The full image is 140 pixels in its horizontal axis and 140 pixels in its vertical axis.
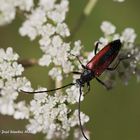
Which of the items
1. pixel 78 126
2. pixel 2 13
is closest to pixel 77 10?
pixel 2 13

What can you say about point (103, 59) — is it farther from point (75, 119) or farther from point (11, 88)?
point (11, 88)

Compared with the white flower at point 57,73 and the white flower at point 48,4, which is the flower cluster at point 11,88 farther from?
the white flower at point 48,4

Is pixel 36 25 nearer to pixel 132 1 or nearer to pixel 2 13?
pixel 2 13

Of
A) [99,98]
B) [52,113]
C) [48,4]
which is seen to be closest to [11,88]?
[52,113]

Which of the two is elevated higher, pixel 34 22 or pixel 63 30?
pixel 34 22

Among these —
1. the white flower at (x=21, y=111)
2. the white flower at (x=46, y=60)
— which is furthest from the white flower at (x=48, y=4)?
the white flower at (x=21, y=111)

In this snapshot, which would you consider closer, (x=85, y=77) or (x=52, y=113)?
(x=52, y=113)

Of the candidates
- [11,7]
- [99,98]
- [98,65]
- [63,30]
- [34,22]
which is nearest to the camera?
[98,65]

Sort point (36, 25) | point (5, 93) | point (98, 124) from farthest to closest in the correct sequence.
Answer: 1. point (98, 124)
2. point (36, 25)
3. point (5, 93)
